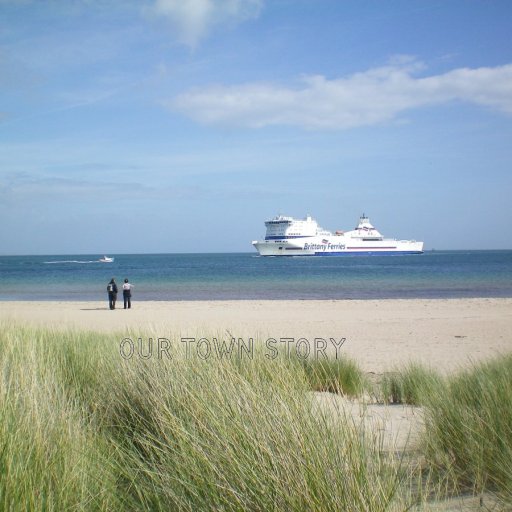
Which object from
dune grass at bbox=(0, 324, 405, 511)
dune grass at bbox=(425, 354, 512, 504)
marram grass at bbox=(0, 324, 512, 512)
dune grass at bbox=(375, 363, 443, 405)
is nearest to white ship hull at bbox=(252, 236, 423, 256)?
dune grass at bbox=(375, 363, 443, 405)

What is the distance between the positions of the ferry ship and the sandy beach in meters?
68.3

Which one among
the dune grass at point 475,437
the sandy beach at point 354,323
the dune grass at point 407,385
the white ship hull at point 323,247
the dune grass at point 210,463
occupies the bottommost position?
the sandy beach at point 354,323

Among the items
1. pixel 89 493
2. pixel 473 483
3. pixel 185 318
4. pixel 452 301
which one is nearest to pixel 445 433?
pixel 473 483

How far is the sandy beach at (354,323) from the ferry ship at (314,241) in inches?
2690

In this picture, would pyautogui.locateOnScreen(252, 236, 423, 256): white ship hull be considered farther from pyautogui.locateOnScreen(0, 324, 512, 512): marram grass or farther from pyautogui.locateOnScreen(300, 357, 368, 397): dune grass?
Answer: pyautogui.locateOnScreen(0, 324, 512, 512): marram grass

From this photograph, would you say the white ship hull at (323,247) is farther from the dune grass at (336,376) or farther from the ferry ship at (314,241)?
the dune grass at (336,376)

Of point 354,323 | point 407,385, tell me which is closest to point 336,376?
point 407,385

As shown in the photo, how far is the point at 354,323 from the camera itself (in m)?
17.2

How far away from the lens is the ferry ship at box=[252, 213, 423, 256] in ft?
307

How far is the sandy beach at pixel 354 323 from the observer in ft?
34.6

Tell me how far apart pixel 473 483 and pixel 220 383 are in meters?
1.64

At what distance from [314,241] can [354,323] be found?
76428 mm

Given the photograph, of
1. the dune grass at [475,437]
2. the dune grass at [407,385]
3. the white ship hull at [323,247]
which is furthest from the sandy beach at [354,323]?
the white ship hull at [323,247]

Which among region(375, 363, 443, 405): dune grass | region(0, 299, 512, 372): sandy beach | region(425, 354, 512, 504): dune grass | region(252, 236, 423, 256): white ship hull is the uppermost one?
region(252, 236, 423, 256): white ship hull
